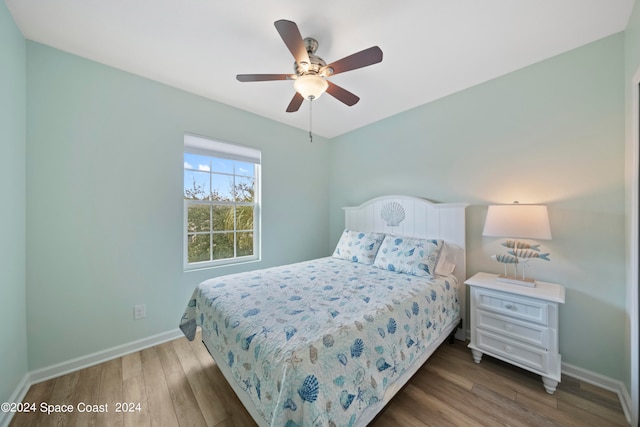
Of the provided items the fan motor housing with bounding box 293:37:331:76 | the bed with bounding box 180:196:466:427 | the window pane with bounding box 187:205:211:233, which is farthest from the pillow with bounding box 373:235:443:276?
the window pane with bounding box 187:205:211:233

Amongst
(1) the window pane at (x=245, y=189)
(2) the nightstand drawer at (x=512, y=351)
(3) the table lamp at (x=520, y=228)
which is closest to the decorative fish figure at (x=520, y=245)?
(3) the table lamp at (x=520, y=228)

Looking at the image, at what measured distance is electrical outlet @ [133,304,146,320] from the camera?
2141mm

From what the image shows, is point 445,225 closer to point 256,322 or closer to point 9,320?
point 256,322

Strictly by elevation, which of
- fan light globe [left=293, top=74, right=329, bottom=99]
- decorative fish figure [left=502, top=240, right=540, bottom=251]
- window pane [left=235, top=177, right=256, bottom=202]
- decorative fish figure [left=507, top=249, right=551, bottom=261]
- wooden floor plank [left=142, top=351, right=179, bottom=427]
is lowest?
wooden floor plank [left=142, top=351, right=179, bottom=427]

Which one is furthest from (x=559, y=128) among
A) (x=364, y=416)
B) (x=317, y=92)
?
(x=364, y=416)

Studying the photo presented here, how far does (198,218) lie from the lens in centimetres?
264

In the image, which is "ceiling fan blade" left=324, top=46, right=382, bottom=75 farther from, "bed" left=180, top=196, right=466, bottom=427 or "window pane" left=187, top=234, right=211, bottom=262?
"window pane" left=187, top=234, right=211, bottom=262

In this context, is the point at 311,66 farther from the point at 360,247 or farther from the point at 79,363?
the point at 79,363

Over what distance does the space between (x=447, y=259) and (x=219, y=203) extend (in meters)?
2.66

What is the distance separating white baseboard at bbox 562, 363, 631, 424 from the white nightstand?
0.15 m

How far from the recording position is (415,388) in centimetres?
167

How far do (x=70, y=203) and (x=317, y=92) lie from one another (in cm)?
220

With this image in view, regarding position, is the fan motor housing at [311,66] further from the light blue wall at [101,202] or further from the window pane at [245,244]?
the window pane at [245,244]

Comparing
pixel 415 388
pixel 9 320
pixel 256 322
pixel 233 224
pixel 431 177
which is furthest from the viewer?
pixel 233 224
